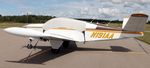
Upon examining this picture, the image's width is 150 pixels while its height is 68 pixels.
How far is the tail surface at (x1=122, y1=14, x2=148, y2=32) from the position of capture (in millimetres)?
14234

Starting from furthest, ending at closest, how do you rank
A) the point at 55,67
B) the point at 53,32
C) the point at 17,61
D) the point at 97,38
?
the point at 97,38 → the point at 53,32 → the point at 17,61 → the point at 55,67

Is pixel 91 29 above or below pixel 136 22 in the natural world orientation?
below

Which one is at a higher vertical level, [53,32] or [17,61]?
[53,32]

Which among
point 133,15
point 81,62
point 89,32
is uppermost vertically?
point 133,15

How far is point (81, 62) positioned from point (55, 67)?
158 centimetres

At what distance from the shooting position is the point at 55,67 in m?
9.73

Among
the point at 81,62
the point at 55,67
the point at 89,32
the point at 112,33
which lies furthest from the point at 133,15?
the point at 55,67

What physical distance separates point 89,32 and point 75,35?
103 centimetres

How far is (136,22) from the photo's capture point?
14.4 metres

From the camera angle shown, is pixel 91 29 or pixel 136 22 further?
pixel 91 29

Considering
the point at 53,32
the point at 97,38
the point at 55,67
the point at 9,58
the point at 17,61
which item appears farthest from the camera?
the point at 97,38

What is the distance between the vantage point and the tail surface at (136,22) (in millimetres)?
14234

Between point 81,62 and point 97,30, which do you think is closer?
point 81,62

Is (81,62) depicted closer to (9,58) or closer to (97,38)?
(9,58)
